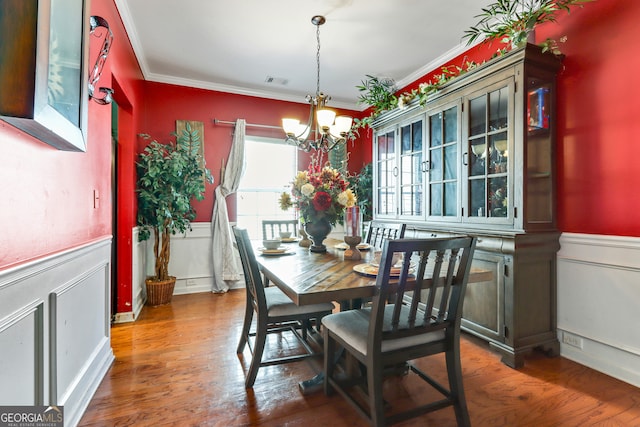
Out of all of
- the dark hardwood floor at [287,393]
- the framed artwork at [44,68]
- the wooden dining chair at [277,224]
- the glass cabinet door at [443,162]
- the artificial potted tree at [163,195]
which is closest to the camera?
the framed artwork at [44,68]

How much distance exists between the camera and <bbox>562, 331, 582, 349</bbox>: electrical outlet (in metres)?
2.16

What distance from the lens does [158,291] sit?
134 inches

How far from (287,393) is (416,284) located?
1.08m

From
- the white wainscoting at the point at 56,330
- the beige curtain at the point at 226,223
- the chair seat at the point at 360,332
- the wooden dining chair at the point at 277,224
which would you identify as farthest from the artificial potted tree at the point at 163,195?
the chair seat at the point at 360,332

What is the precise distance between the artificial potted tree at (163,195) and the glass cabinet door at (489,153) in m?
2.86

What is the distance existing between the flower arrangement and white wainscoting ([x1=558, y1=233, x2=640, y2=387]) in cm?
166

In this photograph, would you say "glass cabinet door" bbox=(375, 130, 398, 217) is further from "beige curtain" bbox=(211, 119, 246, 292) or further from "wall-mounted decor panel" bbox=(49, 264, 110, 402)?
"wall-mounted decor panel" bbox=(49, 264, 110, 402)

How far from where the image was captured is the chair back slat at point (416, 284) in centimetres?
125

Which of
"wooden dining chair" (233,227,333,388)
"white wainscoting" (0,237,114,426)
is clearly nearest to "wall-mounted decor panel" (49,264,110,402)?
"white wainscoting" (0,237,114,426)

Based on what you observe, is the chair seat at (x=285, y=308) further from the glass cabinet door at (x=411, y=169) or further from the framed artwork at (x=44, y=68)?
the glass cabinet door at (x=411, y=169)

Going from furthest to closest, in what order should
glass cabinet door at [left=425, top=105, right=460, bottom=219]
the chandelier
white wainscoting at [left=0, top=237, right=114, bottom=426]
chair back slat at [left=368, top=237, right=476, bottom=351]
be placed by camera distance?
glass cabinet door at [left=425, top=105, right=460, bottom=219]
the chandelier
chair back slat at [left=368, top=237, right=476, bottom=351]
white wainscoting at [left=0, top=237, right=114, bottom=426]

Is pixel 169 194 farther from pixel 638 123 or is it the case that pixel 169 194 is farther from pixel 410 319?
pixel 638 123

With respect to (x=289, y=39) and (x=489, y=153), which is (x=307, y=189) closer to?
(x=489, y=153)

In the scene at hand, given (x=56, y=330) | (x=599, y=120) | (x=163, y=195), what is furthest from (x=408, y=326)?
(x=163, y=195)
